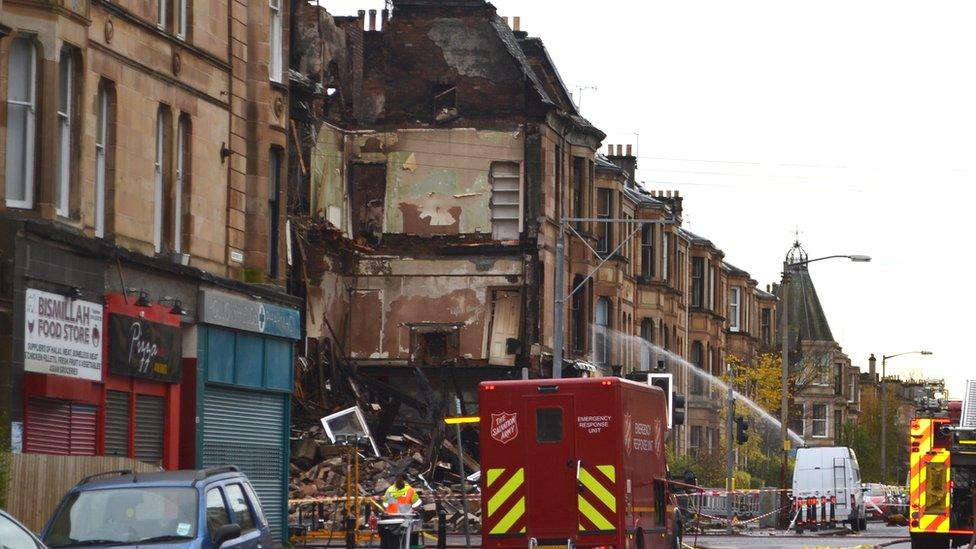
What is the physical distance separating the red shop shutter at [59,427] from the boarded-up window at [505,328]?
29546mm

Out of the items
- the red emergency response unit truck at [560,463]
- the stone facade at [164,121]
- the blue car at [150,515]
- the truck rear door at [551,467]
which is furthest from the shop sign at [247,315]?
the blue car at [150,515]

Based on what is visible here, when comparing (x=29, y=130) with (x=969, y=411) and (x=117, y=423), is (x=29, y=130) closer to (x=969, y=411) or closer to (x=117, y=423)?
(x=117, y=423)

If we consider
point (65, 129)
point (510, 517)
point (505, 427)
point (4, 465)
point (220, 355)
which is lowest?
point (510, 517)

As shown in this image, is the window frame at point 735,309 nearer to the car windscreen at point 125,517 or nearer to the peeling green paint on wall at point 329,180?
the peeling green paint on wall at point 329,180

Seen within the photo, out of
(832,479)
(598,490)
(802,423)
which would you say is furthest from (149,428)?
(802,423)

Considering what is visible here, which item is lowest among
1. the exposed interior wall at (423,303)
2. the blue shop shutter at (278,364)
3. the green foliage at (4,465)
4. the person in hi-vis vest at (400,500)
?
the person in hi-vis vest at (400,500)

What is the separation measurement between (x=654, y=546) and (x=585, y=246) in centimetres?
3288

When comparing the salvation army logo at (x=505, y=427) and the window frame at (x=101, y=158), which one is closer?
the salvation army logo at (x=505, y=427)

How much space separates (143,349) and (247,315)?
4.57 metres

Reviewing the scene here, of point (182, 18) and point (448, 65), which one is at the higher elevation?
point (448, 65)

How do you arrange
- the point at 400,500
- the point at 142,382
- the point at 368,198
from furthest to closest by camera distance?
the point at 368,198 → the point at 400,500 → the point at 142,382

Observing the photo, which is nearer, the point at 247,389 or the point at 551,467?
the point at 551,467

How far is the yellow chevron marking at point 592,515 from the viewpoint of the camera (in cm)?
2477

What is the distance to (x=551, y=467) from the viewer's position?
2503cm
